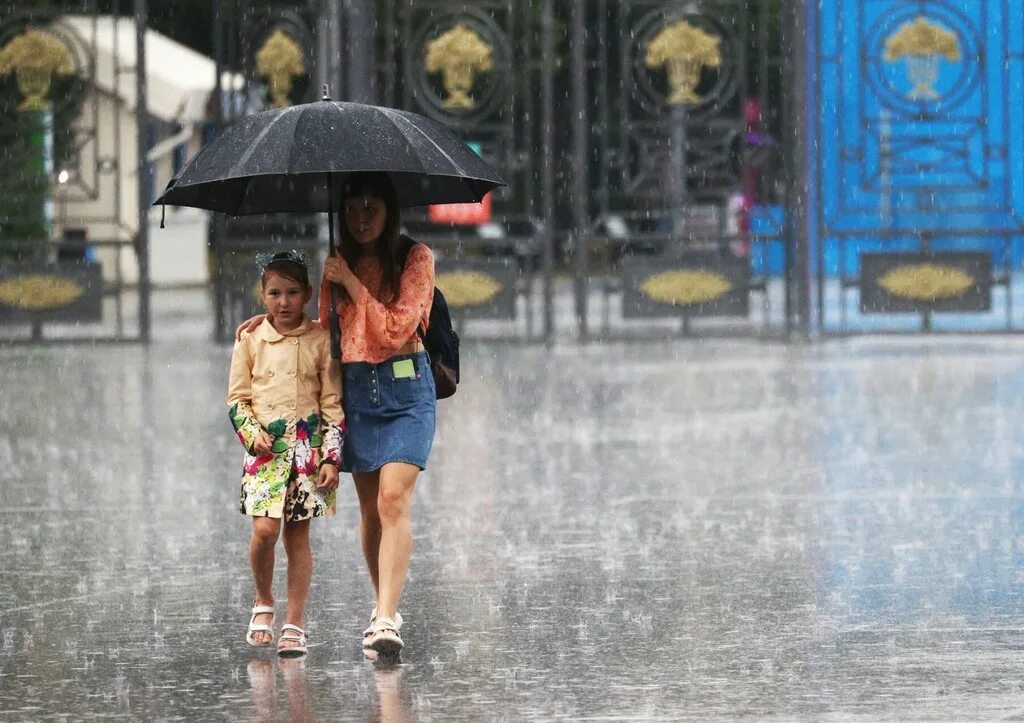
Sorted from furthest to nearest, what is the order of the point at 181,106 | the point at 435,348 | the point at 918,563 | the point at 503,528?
the point at 181,106, the point at 503,528, the point at 918,563, the point at 435,348

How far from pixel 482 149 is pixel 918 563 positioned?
11469mm

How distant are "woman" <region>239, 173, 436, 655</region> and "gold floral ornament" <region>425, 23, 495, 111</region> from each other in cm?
1236

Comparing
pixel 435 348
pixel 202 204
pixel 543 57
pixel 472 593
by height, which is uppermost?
pixel 543 57

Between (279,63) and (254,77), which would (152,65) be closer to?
(254,77)

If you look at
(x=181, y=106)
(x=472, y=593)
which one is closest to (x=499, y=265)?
(x=181, y=106)

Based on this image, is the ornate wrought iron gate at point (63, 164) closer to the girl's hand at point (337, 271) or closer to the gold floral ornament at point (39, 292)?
the gold floral ornament at point (39, 292)

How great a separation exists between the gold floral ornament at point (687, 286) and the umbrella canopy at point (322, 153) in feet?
40.9

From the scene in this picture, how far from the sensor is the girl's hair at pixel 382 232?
6719 millimetres

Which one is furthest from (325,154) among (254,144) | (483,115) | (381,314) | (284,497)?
(483,115)

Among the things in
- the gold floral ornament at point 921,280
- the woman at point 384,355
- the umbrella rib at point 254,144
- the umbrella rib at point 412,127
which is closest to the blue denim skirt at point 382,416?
the woman at point 384,355

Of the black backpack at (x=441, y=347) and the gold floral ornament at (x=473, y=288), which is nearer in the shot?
the black backpack at (x=441, y=347)

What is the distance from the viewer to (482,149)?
63.3 feet

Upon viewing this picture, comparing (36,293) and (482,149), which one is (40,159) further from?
(482,149)

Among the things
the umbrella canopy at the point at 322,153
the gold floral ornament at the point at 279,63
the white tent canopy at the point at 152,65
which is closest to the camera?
the umbrella canopy at the point at 322,153
